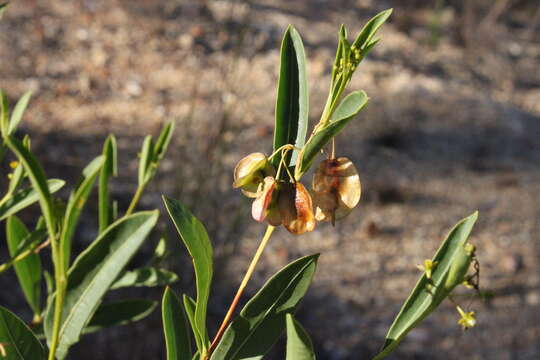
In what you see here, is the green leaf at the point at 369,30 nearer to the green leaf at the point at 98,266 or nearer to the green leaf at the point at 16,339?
the green leaf at the point at 98,266

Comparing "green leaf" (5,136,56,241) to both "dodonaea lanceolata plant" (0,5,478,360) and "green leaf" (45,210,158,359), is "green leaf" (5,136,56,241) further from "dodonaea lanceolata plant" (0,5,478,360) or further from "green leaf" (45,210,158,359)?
"green leaf" (45,210,158,359)

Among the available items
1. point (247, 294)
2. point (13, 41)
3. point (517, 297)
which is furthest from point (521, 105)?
point (13, 41)

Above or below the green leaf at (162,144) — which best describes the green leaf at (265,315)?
below

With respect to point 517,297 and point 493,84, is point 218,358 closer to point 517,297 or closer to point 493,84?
point 517,297

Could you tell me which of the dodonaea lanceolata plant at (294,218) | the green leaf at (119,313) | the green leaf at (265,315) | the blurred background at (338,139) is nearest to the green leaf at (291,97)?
the dodonaea lanceolata plant at (294,218)

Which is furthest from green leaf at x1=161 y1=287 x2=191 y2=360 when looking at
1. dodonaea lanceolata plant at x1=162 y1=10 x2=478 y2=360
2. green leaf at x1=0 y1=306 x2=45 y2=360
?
green leaf at x1=0 y1=306 x2=45 y2=360

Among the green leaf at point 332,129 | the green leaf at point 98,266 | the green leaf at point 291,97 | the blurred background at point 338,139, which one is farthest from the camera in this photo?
the blurred background at point 338,139
